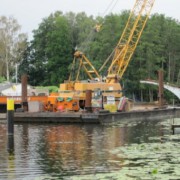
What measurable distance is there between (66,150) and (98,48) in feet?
215

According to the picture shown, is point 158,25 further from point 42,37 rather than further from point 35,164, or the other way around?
point 35,164

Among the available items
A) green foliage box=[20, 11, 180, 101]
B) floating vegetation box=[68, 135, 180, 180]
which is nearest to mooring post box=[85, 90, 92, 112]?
floating vegetation box=[68, 135, 180, 180]

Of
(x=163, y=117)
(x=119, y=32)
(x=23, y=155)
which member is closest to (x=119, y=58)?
(x=163, y=117)

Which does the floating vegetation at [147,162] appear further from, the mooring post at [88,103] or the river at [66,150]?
the mooring post at [88,103]

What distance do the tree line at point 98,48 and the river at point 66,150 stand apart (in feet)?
141

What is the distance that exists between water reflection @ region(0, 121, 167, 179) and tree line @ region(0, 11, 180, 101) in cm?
4226

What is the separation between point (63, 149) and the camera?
2698 cm

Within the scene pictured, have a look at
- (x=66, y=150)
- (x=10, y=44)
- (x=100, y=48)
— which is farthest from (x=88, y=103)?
(x=10, y=44)

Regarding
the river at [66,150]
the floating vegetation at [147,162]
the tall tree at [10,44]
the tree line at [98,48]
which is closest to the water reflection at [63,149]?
the river at [66,150]

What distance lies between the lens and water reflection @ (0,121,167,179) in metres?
20.3

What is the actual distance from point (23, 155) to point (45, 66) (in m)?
78.6

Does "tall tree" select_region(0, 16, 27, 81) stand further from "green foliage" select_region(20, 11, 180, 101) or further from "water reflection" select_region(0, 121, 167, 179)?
"water reflection" select_region(0, 121, 167, 179)

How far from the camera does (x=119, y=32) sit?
90312 millimetres

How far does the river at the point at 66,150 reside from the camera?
1980 cm
